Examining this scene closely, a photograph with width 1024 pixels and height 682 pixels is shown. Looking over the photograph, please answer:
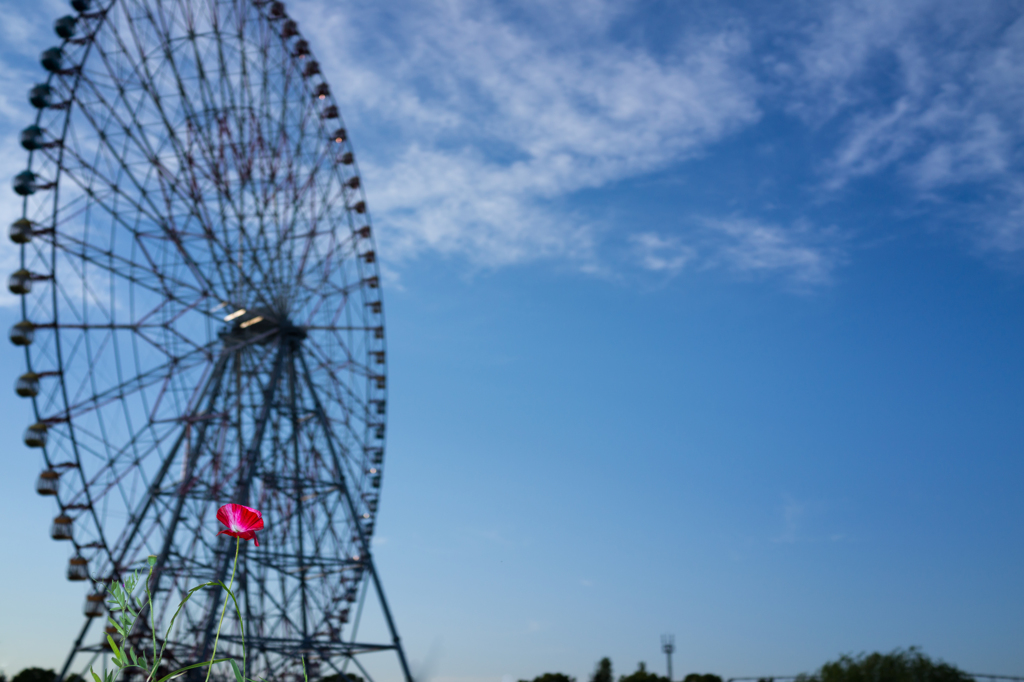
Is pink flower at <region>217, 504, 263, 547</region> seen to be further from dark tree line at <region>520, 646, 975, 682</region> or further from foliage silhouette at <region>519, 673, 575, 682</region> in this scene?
foliage silhouette at <region>519, 673, 575, 682</region>

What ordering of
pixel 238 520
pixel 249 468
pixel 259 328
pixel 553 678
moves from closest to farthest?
1. pixel 238 520
2. pixel 249 468
3. pixel 259 328
4. pixel 553 678

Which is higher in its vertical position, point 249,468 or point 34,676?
point 249,468

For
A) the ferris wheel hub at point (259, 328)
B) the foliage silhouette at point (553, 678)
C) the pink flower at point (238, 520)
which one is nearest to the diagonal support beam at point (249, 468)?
the ferris wheel hub at point (259, 328)

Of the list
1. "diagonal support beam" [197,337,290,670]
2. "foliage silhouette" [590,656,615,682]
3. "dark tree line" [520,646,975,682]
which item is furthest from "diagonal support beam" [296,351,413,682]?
"foliage silhouette" [590,656,615,682]

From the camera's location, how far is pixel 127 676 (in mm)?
23297

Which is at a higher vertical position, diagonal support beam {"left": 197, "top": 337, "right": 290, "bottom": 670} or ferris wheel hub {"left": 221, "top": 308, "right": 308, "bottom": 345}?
ferris wheel hub {"left": 221, "top": 308, "right": 308, "bottom": 345}

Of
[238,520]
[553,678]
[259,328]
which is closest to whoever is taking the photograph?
[238,520]

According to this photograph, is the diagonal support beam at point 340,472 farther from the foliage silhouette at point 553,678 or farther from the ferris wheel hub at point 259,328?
the foliage silhouette at point 553,678

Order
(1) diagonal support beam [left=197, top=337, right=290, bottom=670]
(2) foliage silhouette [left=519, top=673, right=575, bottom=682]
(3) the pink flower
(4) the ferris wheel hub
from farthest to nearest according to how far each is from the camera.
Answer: (2) foliage silhouette [left=519, top=673, right=575, bottom=682] → (4) the ferris wheel hub → (1) diagonal support beam [left=197, top=337, right=290, bottom=670] → (3) the pink flower

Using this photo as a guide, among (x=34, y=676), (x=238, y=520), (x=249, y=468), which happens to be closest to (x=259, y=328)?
(x=249, y=468)

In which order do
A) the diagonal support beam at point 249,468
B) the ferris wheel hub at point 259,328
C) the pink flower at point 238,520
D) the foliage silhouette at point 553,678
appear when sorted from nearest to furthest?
the pink flower at point 238,520, the diagonal support beam at point 249,468, the ferris wheel hub at point 259,328, the foliage silhouette at point 553,678

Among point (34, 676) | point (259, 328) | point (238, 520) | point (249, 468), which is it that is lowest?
point (238, 520)

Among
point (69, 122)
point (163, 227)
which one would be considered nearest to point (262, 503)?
point (163, 227)

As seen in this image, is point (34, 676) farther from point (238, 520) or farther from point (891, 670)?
point (238, 520)
